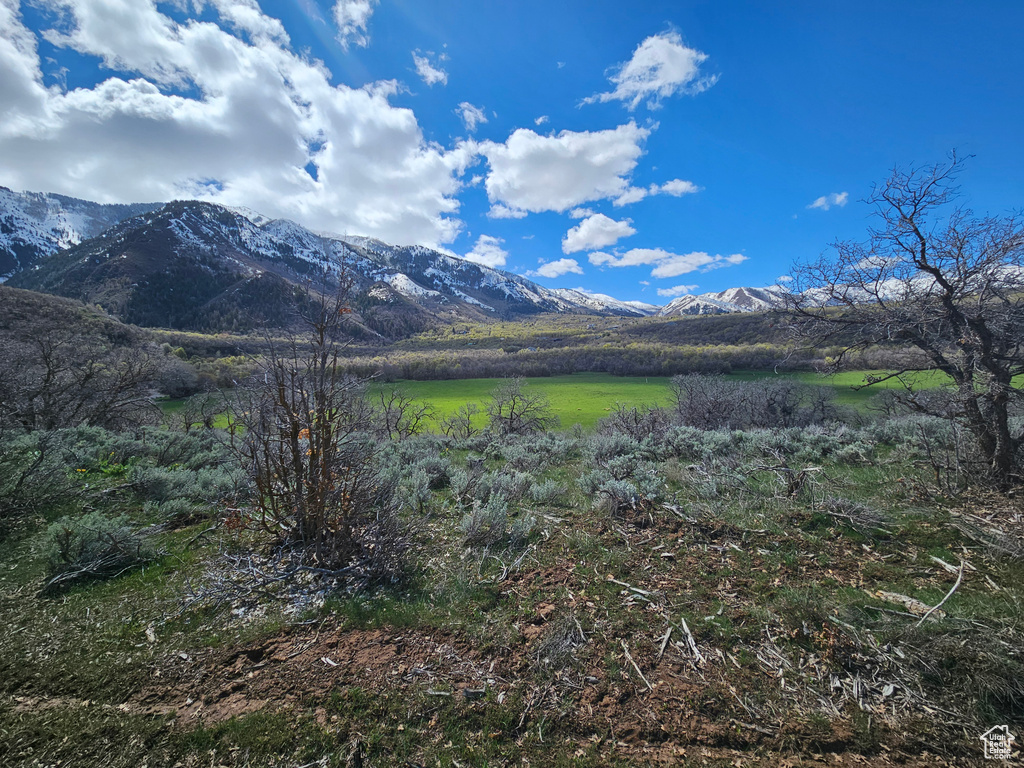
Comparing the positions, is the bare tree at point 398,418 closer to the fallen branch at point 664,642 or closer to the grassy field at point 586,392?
the grassy field at point 586,392

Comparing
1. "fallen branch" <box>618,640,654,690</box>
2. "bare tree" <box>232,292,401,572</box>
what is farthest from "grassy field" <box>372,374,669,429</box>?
"fallen branch" <box>618,640,654,690</box>

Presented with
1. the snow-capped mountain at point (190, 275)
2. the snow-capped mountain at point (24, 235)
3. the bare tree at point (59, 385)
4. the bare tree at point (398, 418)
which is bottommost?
the bare tree at point (398, 418)

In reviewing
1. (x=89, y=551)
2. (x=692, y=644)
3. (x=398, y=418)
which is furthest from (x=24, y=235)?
(x=692, y=644)

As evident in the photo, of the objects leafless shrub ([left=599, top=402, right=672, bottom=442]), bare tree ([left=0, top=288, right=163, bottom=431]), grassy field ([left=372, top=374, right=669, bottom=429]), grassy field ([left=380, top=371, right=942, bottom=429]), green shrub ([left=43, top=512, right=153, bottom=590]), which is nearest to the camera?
green shrub ([left=43, top=512, right=153, bottom=590])

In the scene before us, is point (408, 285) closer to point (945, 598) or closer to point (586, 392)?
point (586, 392)

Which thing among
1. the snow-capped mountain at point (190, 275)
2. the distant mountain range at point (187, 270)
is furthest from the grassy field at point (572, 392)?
the snow-capped mountain at point (190, 275)

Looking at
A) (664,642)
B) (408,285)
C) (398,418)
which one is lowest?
(398,418)

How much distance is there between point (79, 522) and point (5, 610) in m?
1.07

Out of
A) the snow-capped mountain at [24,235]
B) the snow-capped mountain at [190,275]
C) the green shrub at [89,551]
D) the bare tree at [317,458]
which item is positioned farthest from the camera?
the snow-capped mountain at [24,235]

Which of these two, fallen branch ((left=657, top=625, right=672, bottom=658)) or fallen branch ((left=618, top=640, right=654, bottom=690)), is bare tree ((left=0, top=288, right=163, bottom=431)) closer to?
fallen branch ((left=618, top=640, right=654, bottom=690))

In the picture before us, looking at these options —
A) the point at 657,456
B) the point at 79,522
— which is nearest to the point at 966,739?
the point at 657,456

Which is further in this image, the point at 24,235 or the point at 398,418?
the point at 24,235

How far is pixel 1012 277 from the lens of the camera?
5.18 meters

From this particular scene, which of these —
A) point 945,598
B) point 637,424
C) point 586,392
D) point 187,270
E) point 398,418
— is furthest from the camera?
point 187,270
